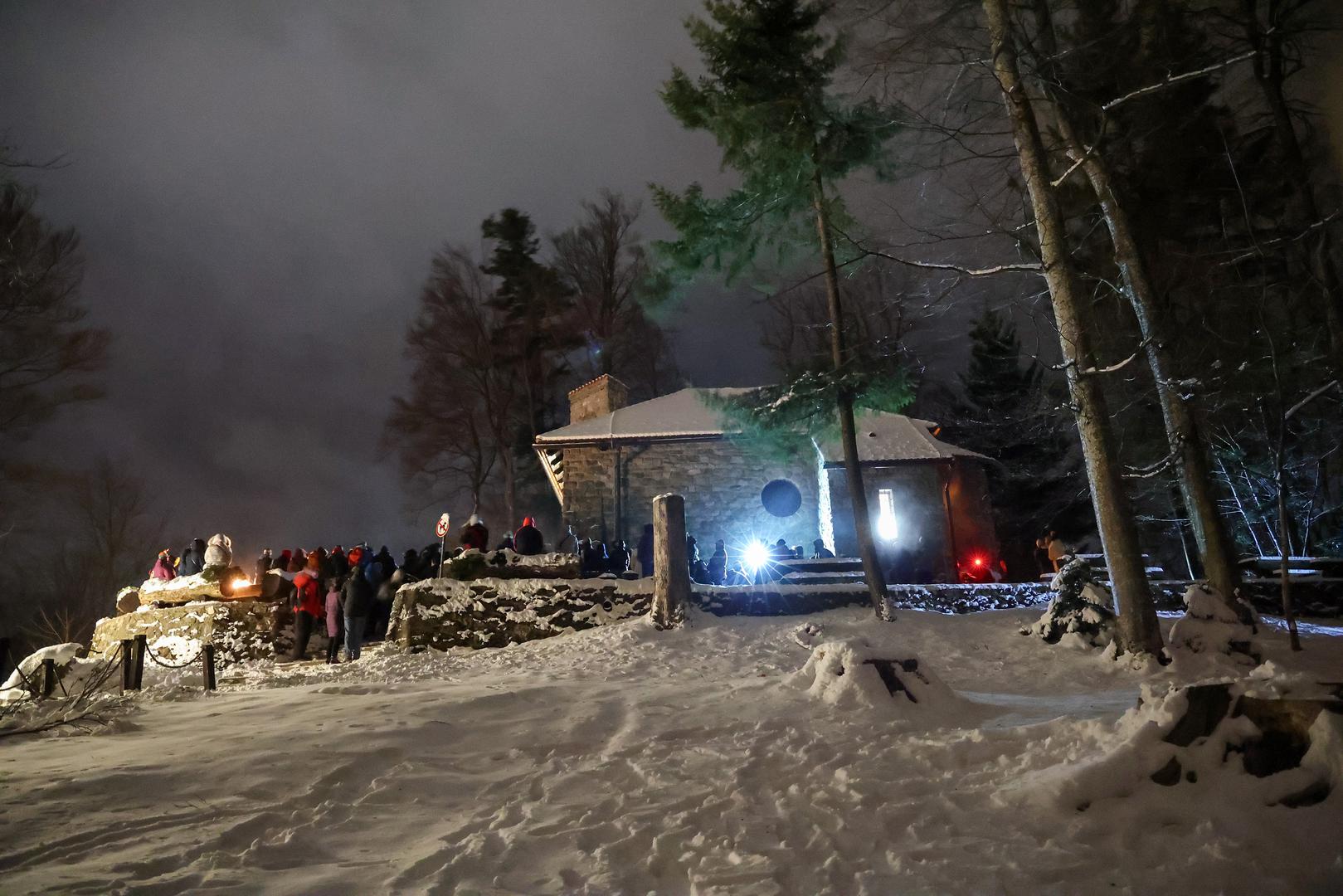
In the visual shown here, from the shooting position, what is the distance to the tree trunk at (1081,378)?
27.5 ft

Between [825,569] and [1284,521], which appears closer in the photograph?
[1284,521]

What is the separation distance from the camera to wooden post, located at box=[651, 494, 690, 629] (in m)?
11.0

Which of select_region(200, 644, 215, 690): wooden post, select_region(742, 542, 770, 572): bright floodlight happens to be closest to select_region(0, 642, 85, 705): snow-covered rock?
select_region(200, 644, 215, 690): wooden post

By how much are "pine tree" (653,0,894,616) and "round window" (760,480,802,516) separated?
7.81 meters

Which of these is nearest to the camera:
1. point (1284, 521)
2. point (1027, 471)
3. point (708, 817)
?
point (708, 817)

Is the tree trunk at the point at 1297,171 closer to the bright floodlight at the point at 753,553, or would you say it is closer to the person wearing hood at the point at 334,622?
the bright floodlight at the point at 753,553

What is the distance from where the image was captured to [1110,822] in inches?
134

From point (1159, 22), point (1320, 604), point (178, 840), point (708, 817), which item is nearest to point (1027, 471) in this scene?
point (1320, 604)

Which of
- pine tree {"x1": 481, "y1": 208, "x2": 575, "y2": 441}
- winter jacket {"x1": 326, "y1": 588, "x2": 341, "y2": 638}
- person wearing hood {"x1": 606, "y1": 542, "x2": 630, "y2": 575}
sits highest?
pine tree {"x1": 481, "y1": 208, "x2": 575, "y2": 441}

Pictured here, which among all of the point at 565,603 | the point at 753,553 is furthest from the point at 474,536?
the point at 753,553

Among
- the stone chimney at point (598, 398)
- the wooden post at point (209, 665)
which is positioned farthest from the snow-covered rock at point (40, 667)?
the stone chimney at point (598, 398)

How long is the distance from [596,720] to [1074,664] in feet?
20.7

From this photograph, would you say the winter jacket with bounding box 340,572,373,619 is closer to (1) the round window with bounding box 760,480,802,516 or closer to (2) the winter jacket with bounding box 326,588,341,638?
(2) the winter jacket with bounding box 326,588,341,638

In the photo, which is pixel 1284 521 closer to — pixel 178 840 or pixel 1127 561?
pixel 1127 561
